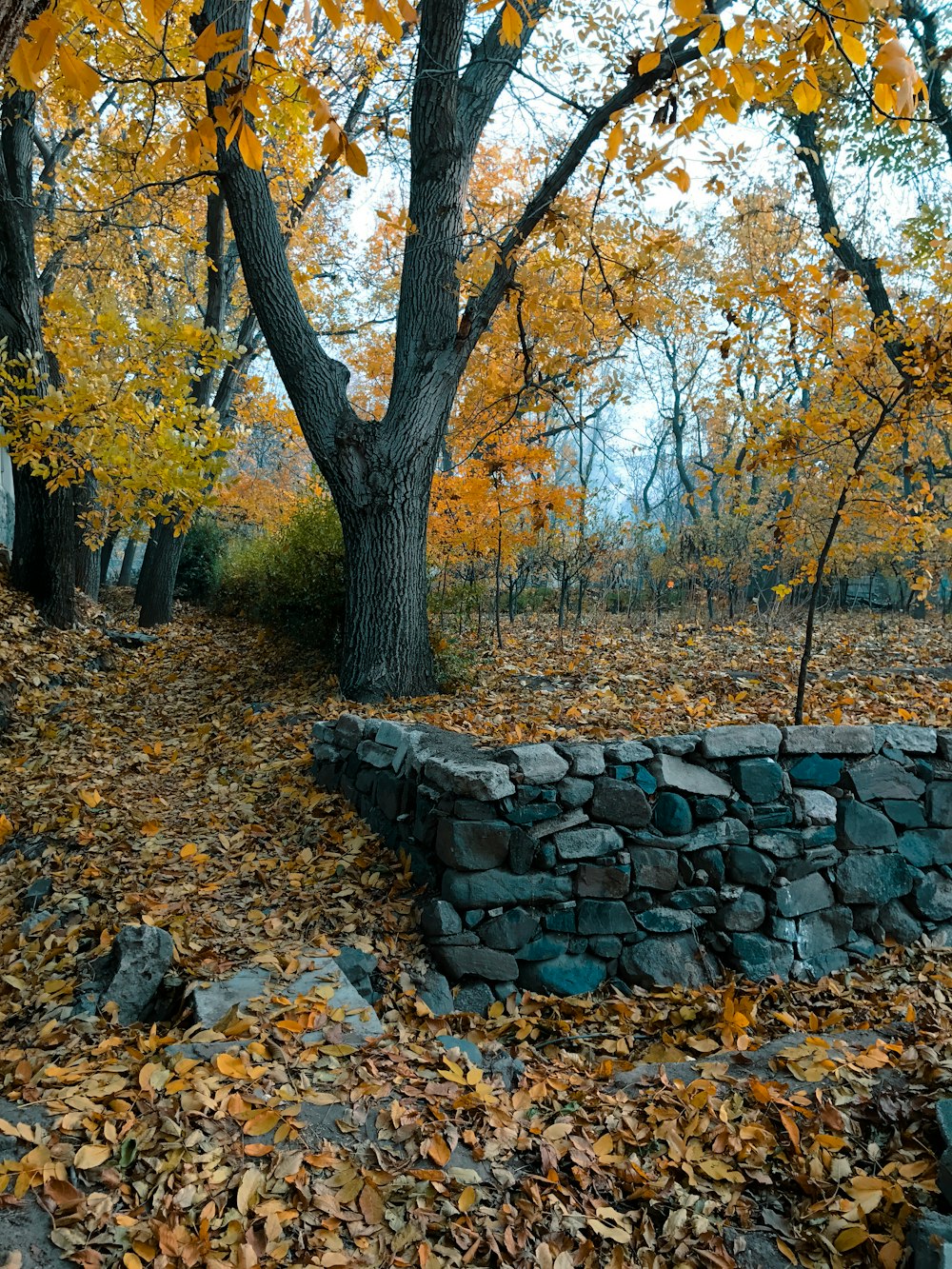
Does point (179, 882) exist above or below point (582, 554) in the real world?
below

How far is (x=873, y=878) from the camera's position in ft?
13.8

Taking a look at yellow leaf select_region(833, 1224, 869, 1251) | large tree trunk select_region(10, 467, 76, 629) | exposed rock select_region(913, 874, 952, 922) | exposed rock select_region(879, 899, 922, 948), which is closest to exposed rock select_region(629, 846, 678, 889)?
exposed rock select_region(879, 899, 922, 948)

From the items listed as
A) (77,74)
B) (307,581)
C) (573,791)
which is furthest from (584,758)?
(307,581)

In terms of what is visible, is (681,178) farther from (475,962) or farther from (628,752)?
(475,962)

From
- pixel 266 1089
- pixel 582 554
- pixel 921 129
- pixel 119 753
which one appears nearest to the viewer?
pixel 266 1089

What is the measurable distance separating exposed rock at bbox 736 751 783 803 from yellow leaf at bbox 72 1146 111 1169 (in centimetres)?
304

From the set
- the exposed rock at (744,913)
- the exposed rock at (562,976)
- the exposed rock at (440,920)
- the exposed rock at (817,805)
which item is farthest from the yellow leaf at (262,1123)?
the exposed rock at (817,805)

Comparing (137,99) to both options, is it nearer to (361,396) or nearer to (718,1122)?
(361,396)

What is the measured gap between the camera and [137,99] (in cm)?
853

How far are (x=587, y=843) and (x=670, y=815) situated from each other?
1.45 feet

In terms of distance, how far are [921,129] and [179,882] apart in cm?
893

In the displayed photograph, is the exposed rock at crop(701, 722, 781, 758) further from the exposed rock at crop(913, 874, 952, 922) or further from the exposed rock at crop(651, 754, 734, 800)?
the exposed rock at crop(913, 874, 952, 922)

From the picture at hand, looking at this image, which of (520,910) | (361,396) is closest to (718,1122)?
(520,910)

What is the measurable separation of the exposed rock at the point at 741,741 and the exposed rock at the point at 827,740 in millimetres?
84
